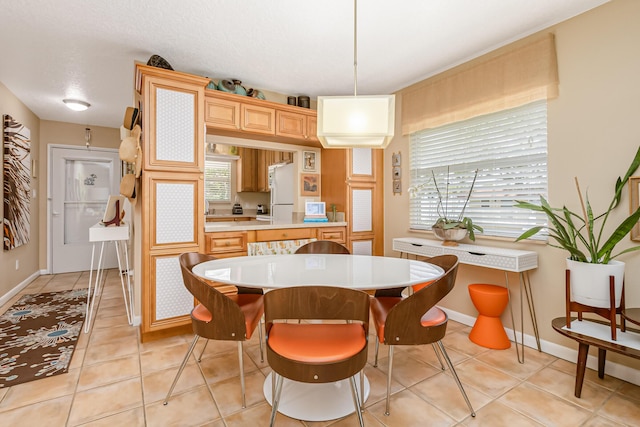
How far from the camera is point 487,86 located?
2750mm

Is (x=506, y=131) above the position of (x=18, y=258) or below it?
above

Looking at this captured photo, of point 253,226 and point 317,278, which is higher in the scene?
point 253,226

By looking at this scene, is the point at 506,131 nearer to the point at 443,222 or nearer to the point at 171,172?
the point at 443,222

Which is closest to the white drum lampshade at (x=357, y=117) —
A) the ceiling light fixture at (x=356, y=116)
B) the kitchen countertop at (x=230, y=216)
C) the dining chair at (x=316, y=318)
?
the ceiling light fixture at (x=356, y=116)

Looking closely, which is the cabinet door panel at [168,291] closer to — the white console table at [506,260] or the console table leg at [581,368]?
the white console table at [506,260]

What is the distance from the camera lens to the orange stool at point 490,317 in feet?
8.28

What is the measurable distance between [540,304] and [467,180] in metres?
1.23

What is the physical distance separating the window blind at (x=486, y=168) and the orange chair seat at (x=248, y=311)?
1959 millimetres

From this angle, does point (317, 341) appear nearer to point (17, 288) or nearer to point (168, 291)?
point (168, 291)

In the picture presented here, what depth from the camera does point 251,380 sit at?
2.04 meters

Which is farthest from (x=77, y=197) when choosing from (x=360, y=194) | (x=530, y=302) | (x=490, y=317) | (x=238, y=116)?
(x=530, y=302)

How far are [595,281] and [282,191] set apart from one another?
11.1 feet

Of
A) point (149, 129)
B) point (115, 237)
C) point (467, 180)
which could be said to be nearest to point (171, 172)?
point (149, 129)

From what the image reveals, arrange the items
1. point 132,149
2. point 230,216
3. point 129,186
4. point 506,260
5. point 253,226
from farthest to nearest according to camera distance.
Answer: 1. point 230,216
2. point 253,226
3. point 129,186
4. point 132,149
5. point 506,260
